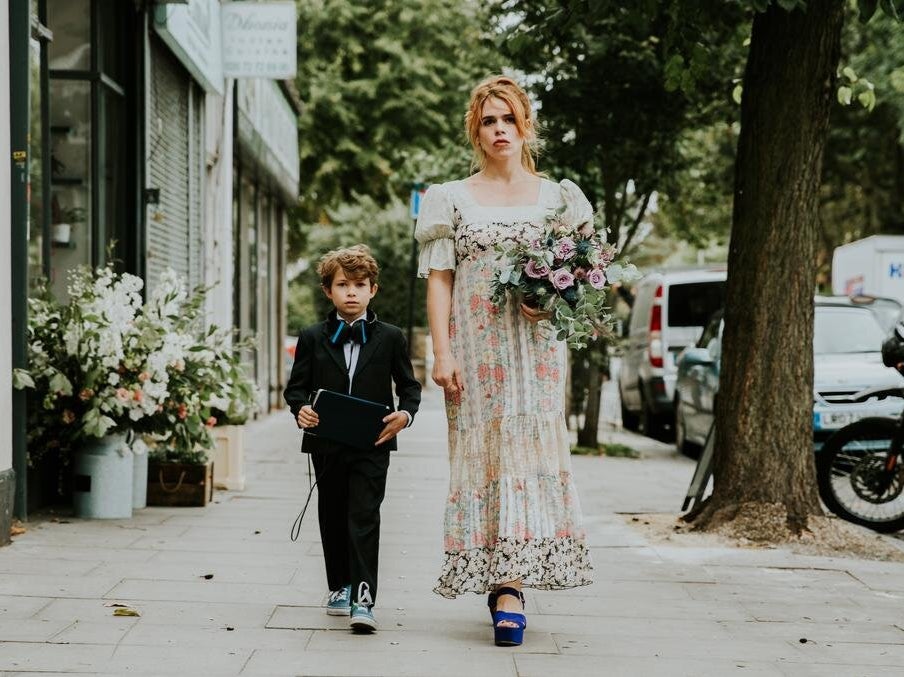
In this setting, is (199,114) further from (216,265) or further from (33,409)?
(33,409)

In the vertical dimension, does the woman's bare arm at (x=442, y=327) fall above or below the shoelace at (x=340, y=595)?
above

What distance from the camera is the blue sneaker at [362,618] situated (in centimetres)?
507

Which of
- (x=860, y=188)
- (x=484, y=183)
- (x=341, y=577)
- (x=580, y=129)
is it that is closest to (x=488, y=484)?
(x=341, y=577)

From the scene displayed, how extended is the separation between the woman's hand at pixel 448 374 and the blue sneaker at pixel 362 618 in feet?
2.83

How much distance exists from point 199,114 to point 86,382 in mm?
5318

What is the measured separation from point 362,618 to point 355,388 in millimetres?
849

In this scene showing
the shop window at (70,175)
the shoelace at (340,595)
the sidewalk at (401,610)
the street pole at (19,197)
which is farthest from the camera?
the shop window at (70,175)

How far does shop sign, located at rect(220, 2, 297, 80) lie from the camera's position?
37.5ft

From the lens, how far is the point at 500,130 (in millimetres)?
5168

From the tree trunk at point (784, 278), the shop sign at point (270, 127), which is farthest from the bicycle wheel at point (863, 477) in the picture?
the shop sign at point (270, 127)

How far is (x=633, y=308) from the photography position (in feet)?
66.6

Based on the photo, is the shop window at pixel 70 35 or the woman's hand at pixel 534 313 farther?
the shop window at pixel 70 35

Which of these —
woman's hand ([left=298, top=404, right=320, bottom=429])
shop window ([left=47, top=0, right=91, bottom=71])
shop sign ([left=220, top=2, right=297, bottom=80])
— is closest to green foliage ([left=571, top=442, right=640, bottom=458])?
shop sign ([left=220, top=2, right=297, bottom=80])

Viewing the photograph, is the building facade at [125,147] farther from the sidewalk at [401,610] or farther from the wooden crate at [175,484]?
the sidewalk at [401,610]
